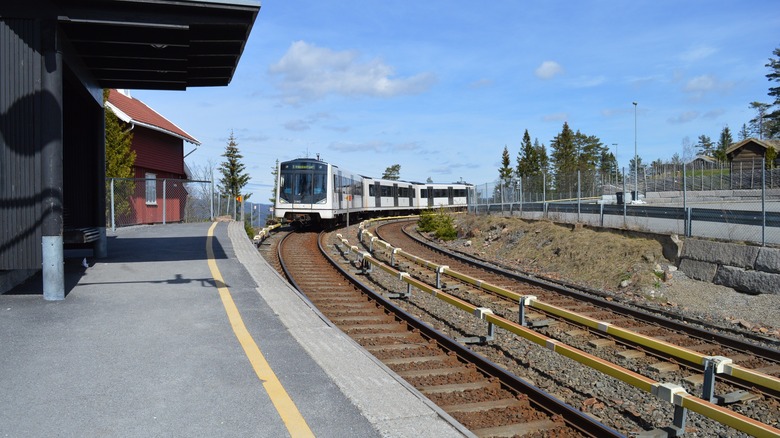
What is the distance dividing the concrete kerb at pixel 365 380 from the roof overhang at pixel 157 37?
4.41 meters

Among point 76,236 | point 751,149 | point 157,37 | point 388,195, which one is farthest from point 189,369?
point 751,149

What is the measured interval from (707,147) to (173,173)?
12687cm

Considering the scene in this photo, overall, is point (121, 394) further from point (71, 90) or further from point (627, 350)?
point (71, 90)

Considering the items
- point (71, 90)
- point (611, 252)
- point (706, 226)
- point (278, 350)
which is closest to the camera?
point (278, 350)

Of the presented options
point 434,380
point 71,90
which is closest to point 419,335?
point 434,380

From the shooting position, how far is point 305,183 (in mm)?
26797

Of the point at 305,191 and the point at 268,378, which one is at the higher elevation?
the point at 305,191

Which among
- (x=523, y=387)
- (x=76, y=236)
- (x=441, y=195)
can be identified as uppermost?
(x=441, y=195)

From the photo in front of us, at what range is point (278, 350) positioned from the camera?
6527 mm

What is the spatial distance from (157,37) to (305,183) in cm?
1718

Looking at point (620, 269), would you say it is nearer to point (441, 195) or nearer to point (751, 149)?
point (441, 195)

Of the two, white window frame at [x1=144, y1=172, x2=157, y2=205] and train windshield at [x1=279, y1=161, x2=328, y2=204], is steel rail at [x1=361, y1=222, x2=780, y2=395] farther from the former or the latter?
white window frame at [x1=144, y1=172, x2=157, y2=205]

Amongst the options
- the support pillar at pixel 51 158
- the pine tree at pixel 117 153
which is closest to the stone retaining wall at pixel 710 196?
the pine tree at pixel 117 153

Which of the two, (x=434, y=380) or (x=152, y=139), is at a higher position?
(x=152, y=139)
